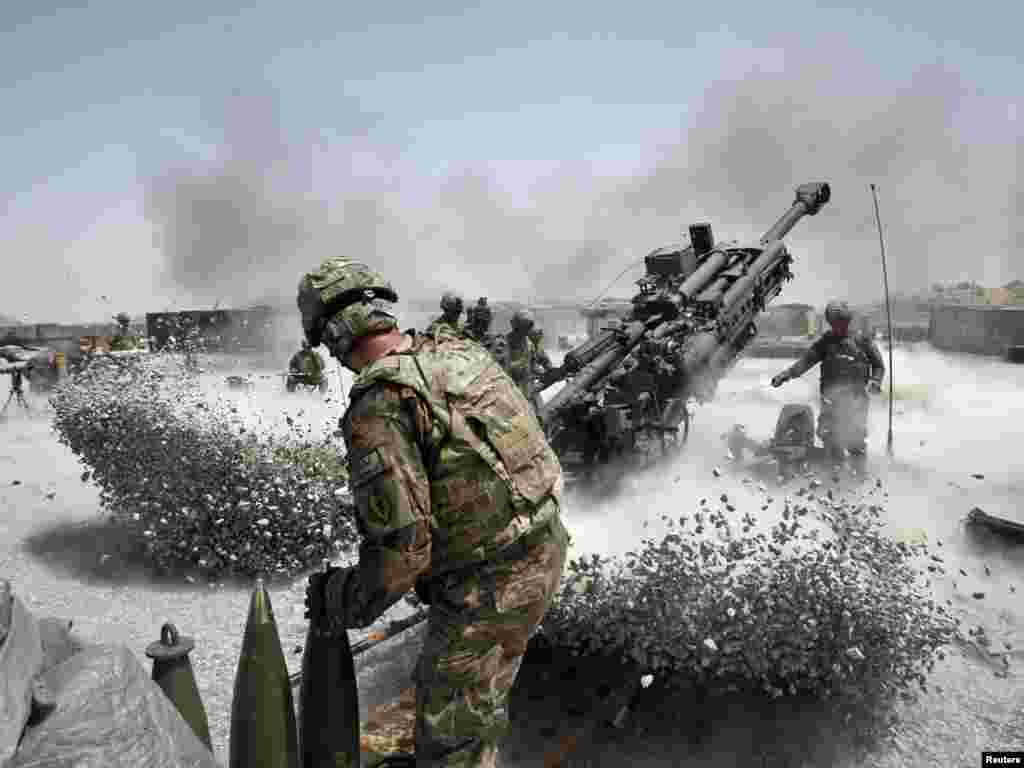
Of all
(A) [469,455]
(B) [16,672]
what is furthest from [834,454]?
(B) [16,672]

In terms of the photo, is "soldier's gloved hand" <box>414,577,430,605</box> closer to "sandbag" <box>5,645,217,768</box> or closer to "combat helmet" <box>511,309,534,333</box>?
"sandbag" <box>5,645,217,768</box>

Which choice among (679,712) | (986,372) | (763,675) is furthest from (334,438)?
(986,372)

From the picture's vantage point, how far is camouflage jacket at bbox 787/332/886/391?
20.4 feet

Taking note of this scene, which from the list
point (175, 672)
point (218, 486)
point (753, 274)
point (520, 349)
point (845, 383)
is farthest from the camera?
point (520, 349)

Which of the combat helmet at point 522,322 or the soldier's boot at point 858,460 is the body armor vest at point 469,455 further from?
the combat helmet at point 522,322

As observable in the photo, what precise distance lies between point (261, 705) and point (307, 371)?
7644mm

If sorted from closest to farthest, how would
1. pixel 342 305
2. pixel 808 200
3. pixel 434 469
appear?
pixel 434 469, pixel 342 305, pixel 808 200

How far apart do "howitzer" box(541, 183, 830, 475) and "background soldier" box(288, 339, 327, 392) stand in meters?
3.98

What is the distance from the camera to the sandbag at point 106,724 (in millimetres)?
1723

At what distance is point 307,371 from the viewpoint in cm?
952

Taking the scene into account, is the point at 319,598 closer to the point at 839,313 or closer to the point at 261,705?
the point at 261,705

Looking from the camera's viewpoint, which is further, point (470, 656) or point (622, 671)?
point (622, 671)

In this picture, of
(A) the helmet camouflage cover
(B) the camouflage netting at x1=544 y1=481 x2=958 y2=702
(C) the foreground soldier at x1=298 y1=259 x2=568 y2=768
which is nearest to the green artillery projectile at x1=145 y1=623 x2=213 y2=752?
(C) the foreground soldier at x1=298 y1=259 x2=568 y2=768

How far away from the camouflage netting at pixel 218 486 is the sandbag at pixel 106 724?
280cm
